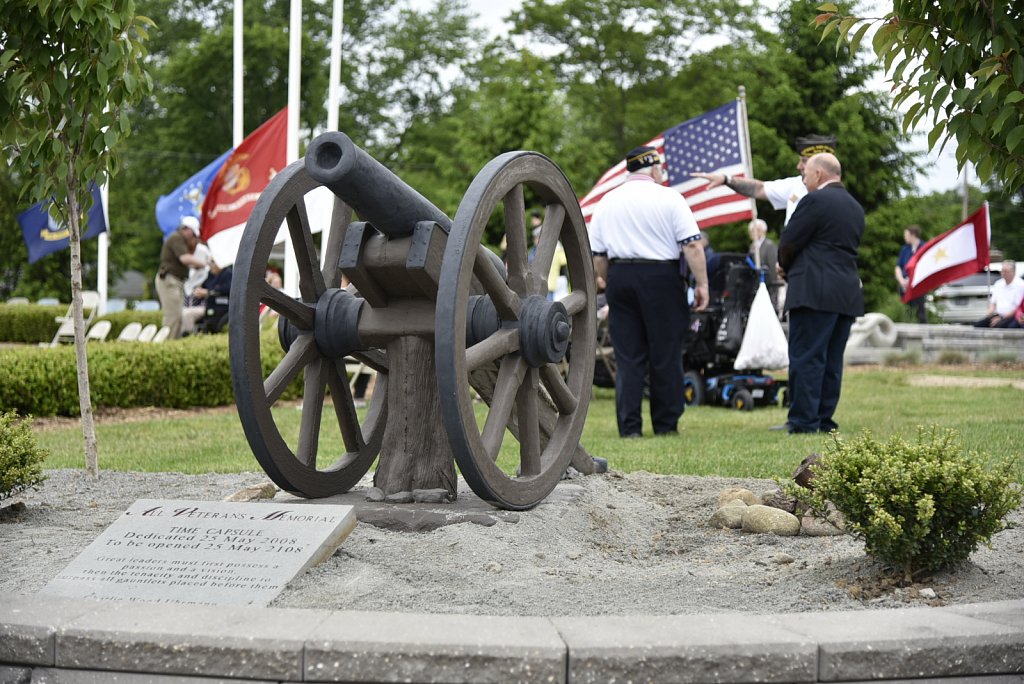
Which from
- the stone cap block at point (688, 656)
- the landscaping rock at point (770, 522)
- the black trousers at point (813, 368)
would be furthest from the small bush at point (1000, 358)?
the stone cap block at point (688, 656)

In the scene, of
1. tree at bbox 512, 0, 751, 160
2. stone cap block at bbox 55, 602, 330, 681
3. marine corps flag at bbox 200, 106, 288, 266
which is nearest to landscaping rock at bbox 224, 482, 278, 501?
stone cap block at bbox 55, 602, 330, 681

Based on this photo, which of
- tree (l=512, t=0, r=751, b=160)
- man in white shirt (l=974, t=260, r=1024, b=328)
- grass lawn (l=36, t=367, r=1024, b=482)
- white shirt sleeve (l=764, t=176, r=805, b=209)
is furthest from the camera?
tree (l=512, t=0, r=751, b=160)

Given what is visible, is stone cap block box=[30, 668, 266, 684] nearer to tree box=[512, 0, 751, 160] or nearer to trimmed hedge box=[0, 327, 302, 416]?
trimmed hedge box=[0, 327, 302, 416]

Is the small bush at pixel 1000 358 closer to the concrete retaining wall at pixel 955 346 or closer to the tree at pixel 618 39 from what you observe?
the concrete retaining wall at pixel 955 346

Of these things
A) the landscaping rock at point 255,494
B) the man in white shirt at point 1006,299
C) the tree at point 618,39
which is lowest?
the landscaping rock at point 255,494

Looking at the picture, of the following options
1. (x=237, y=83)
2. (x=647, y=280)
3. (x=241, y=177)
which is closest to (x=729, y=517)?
(x=647, y=280)

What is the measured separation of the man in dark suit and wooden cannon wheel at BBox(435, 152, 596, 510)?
334cm

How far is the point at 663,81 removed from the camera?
3638 cm

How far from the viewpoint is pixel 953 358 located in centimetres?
1786

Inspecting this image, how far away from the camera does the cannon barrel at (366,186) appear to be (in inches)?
173

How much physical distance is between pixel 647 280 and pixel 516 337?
12.4 ft

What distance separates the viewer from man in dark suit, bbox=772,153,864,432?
8.77m

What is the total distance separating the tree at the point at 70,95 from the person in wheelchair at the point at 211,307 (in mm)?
10025

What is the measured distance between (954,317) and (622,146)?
41.0 ft
